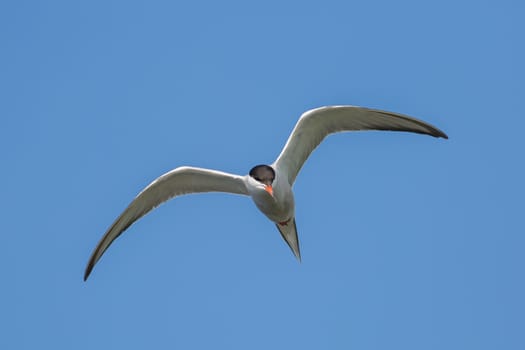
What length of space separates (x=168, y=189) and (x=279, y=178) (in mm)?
2105

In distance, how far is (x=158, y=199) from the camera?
14094mm

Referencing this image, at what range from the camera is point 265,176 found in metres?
12.5

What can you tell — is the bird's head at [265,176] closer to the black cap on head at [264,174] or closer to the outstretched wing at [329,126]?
the black cap on head at [264,174]

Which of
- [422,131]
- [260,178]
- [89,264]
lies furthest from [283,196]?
[89,264]

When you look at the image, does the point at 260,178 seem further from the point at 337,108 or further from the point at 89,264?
the point at 89,264

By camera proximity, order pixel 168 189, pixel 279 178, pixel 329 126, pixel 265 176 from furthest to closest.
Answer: pixel 168 189
pixel 329 126
pixel 279 178
pixel 265 176

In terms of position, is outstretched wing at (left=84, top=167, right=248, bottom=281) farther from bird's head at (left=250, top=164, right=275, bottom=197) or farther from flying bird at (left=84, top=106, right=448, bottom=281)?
bird's head at (left=250, top=164, right=275, bottom=197)

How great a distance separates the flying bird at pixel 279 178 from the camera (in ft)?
41.9

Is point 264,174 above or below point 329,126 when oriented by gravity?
below

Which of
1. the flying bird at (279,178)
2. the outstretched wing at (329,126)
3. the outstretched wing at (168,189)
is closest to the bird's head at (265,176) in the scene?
the flying bird at (279,178)

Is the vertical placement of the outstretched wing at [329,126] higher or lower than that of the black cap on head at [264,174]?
higher

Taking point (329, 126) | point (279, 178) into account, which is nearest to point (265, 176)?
point (279, 178)

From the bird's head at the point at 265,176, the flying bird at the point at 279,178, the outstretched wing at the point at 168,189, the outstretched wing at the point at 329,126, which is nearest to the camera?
the bird's head at the point at 265,176

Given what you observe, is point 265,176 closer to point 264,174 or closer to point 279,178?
point 264,174
